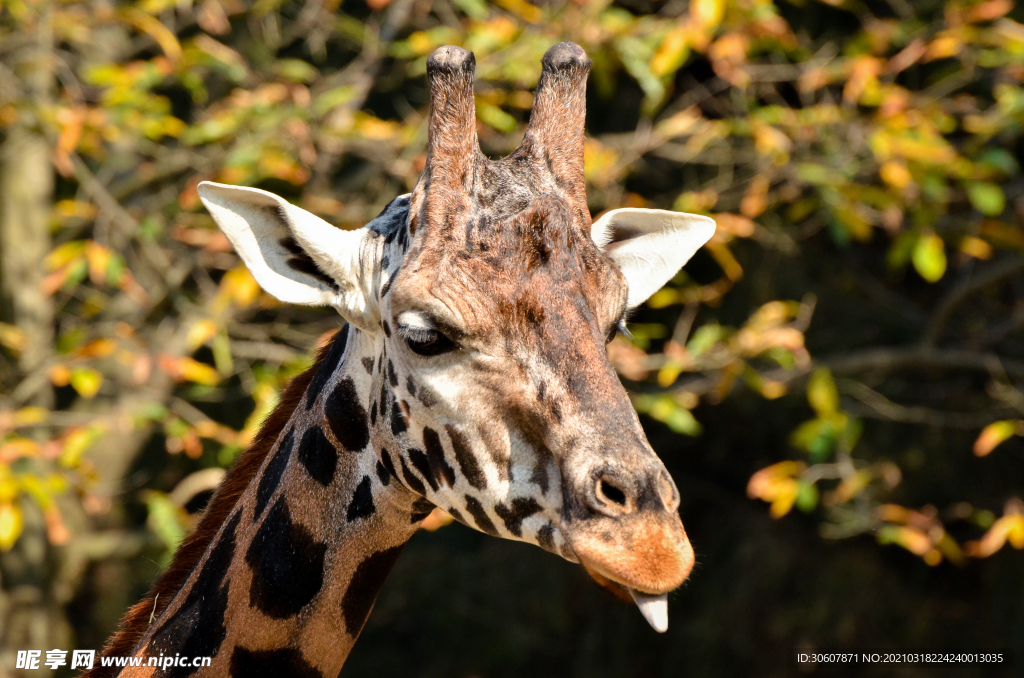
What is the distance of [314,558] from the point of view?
2236mm

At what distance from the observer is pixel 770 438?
7391 millimetres

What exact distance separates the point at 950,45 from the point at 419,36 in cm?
300

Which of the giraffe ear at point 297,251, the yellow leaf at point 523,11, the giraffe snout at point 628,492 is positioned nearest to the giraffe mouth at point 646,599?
the giraffe snout at point 628,492

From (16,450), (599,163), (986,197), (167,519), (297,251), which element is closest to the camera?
(297,251)

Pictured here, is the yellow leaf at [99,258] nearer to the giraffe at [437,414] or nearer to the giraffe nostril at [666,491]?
the giraffe at [437,414]

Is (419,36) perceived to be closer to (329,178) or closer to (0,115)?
(329,178)

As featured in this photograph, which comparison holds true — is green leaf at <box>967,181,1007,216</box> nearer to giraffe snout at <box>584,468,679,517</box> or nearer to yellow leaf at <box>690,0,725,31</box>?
yellow leaf at <box>690,0,725,31</box>

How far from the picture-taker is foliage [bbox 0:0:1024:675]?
190 inches

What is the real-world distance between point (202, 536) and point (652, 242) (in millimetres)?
1559

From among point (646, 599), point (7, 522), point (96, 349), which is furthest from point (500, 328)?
point (96, 349)

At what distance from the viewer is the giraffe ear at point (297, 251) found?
2.27 metres

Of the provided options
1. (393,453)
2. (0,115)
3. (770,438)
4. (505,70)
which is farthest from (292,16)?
(393,453)

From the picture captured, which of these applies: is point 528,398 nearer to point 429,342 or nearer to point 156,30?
point 429,342

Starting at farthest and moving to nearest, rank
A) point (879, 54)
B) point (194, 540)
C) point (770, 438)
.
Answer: point (770, 438)
point (879, 54)
point (194, 540)
